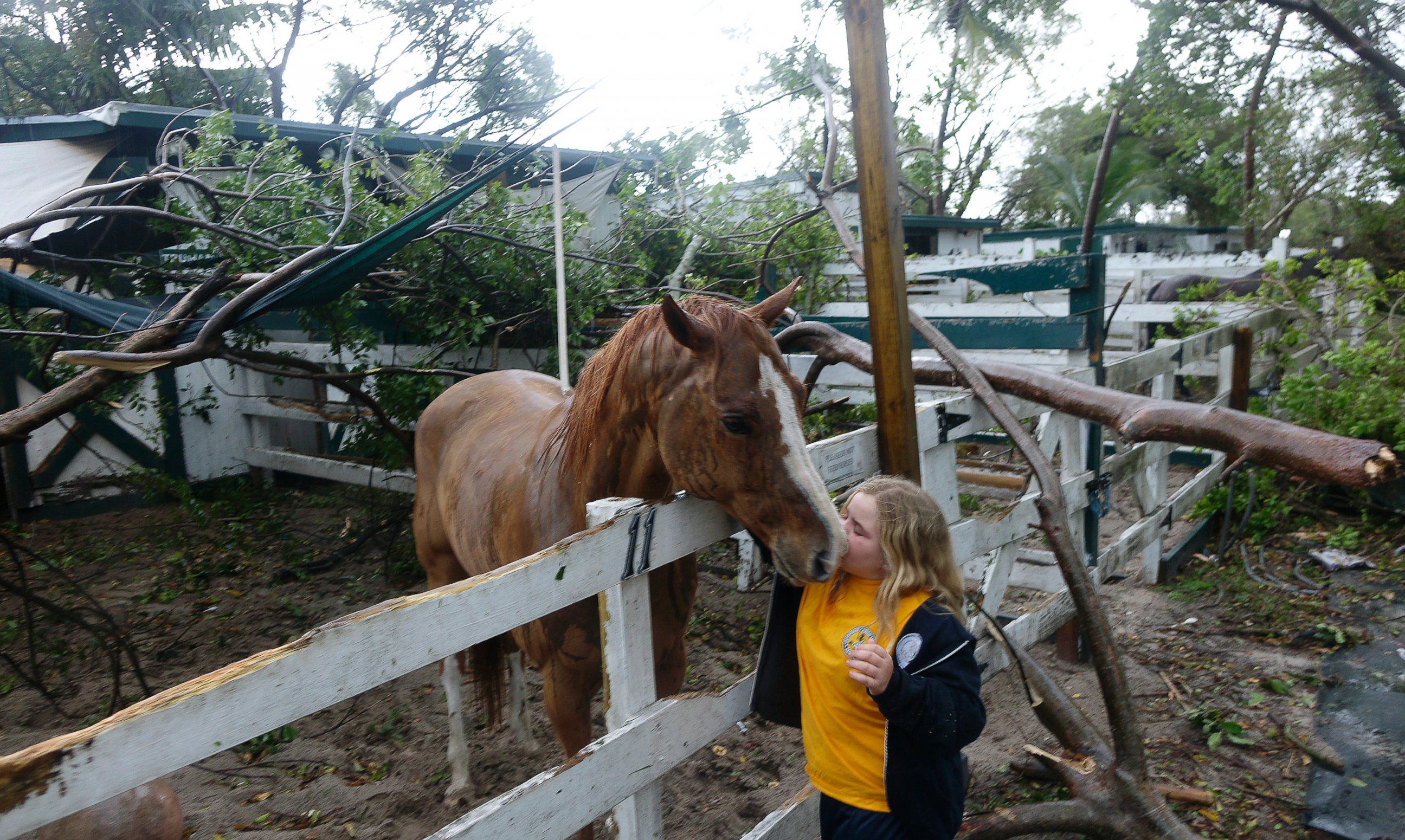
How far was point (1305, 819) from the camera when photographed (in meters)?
2.79

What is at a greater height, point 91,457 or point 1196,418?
point 1196,418

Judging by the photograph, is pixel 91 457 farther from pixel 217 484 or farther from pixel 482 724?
pixel 482 724

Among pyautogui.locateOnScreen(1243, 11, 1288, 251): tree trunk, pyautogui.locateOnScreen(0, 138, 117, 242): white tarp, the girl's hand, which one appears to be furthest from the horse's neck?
pyautogui.locateOnScreen(1243, 11, 1288, 251): tree trunk

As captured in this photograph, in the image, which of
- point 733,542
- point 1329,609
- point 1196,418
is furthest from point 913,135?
point 1196,418

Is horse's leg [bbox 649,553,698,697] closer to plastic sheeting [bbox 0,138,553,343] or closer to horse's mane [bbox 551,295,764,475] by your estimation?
horse's mane [bbox 551,295,764,475]

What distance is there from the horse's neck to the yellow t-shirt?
0.52m

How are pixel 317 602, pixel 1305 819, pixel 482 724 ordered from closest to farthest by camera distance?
pixel 1305 819, pixel 482 724, pixel 317 602

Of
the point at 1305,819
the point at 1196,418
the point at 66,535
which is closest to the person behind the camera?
the point at 1196,418

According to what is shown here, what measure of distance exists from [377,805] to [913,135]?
8072 millimetres

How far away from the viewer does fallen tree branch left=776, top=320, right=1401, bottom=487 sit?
190 cm

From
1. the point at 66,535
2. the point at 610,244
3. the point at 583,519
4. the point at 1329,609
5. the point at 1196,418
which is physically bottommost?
the point at 1329,609

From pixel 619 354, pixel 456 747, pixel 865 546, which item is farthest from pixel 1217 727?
pixel 456 747

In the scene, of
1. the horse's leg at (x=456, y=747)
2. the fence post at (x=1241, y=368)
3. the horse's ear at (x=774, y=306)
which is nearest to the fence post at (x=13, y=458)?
the horse's leg at (x=456, y=747)

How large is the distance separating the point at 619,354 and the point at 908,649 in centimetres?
105
